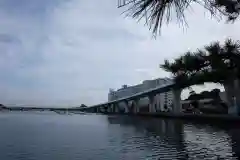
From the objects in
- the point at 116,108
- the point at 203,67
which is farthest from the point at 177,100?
the point at 116,108

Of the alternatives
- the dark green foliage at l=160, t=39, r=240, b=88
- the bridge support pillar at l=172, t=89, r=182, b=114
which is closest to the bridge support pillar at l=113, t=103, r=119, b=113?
the bridge support pillar at l=172, t=89, r=182, b=114

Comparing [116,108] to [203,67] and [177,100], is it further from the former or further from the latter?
[203,67]

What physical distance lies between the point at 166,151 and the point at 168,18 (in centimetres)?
840

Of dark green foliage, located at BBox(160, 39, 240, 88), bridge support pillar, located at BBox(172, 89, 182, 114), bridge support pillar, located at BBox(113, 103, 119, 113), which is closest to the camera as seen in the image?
dark green foliage, located at BBox(160, 39, 240, 88)

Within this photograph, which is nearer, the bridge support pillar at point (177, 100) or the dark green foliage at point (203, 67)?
the dark green foliage at point (203, 67)

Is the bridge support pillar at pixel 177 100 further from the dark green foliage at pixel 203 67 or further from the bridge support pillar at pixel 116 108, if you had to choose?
the bridge support pillar at pixel 116 108

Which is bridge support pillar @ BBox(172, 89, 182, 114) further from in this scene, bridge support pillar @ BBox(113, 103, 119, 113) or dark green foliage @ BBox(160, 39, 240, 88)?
bridge support pillar @ BBox(113, 103, 119, 113)

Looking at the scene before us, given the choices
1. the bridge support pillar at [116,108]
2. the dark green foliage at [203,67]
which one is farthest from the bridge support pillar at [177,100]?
the bridge support pillar at [116,108]

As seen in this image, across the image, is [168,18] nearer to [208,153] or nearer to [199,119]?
[208,153]

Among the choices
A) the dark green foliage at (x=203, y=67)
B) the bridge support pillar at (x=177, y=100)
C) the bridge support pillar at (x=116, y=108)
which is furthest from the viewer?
the bridge support pillar at (x=116, y=108)

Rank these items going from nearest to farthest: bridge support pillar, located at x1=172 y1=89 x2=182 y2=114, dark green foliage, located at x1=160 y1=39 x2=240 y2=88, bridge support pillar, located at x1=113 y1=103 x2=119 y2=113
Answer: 1. dark green foliage, located at x1=160 y1=39 x2=240 y2=88
2. bridge support pillar, located at x1=172 y1=89 x2=182 y2=114
3. bridge support pillar, located at x1=113 y1=103 x2=119 y2=113

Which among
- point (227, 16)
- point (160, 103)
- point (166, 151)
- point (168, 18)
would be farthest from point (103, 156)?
point (160, 103)

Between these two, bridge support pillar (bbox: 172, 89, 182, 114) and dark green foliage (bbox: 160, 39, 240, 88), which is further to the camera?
bridge support pillar (bbox: 172, 89, 182, 114)

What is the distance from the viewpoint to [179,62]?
3653 cm
